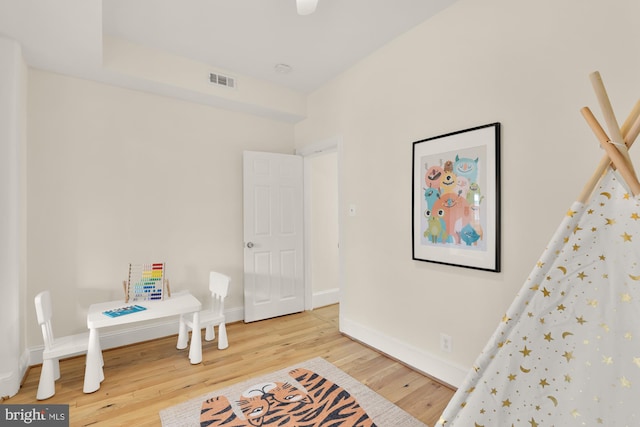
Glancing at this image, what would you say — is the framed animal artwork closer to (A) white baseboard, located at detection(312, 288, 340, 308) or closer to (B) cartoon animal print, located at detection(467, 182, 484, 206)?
(B) cartoon animal print, located at detection(467, 182, 484, 206)

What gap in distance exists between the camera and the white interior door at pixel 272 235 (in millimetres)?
3703

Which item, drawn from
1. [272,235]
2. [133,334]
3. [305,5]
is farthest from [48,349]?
[305,5]

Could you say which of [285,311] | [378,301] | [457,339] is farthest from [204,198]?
[457,339]

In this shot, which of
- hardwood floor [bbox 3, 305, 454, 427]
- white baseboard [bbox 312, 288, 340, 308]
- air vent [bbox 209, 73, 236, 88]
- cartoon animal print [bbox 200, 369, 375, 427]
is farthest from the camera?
white baseboard [bbox 312, 288, 340, 308]

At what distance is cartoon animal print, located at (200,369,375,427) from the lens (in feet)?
6.25

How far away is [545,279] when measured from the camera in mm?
1056

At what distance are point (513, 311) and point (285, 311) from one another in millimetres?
3208

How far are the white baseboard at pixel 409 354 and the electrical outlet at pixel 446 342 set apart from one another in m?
0.09

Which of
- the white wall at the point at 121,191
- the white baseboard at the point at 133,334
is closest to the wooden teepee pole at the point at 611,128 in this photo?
the white wall at the point at 121,191

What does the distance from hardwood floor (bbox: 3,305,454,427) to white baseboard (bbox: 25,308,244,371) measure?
0.07 meters

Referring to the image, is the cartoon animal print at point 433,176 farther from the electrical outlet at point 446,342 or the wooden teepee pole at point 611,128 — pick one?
the wooden teepee pole at point 611,128

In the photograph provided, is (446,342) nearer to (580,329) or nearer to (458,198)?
(458,198)

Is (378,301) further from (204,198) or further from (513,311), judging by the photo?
(204,198)

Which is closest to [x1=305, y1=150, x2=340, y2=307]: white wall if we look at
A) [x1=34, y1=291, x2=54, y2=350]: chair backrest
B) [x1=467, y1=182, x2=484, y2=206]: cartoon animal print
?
[x1=467, y1=182, x2=484, y2=206]: cartoon animal print
